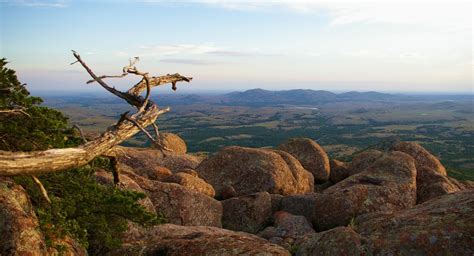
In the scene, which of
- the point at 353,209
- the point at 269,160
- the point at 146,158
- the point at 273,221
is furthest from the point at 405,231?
the point at 146,158

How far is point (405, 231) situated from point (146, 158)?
1024 inches

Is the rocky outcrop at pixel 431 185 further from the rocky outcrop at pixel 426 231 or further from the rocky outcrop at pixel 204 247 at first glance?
the rocky outcrop at pixel 204 247

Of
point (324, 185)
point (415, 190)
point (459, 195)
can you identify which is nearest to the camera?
point (459, 195)

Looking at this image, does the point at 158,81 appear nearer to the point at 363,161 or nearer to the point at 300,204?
the point at 300,204

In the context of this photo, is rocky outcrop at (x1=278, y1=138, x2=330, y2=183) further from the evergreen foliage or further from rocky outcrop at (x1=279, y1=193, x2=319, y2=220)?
the evergreen foliage

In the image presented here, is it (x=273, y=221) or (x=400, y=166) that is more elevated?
(x=400, y=166)

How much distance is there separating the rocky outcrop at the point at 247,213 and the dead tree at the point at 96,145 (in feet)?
44.6

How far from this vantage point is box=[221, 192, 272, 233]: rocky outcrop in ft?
84.1

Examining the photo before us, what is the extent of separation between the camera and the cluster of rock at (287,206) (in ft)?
39.5

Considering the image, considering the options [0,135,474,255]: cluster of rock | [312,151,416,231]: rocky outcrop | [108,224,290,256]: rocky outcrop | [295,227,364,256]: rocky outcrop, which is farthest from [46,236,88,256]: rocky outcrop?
[312,151,416,231]: rocky outcrop

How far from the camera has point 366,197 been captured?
23.5 m

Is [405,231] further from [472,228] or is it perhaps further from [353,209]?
[353,209]

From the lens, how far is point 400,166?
88.6 ft

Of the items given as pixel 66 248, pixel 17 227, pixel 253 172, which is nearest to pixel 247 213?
pixel 253 172
